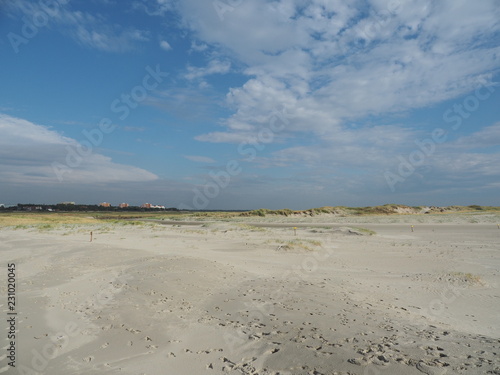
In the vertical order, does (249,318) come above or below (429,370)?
below

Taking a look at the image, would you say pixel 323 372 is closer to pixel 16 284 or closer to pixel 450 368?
pixel 450 368

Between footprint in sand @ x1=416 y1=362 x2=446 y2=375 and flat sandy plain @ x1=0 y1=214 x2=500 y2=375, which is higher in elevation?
footprint in sand @ x1=416 y1=362 x2=446 y2=375

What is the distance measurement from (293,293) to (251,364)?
15.8ft

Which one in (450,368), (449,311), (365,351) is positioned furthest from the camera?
(449,311)

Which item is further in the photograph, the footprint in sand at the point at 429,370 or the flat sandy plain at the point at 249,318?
the flat sandy plain at the point at 249,318

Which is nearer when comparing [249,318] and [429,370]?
[429,370]

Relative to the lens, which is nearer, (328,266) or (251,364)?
(251,364)

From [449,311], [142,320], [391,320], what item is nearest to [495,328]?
[449,311]

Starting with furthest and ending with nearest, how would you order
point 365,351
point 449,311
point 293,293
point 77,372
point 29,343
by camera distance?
point 293,293
point 449,311
point 29,343
point 365,351
point 77,372

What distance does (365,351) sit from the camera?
18.3 feet

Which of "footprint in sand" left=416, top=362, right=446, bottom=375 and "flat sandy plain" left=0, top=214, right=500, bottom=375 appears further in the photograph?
"flat sandy plain" left=0, top=214, right=500, bottom=375

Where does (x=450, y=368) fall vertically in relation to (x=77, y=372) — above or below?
above

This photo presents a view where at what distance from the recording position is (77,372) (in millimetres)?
5211

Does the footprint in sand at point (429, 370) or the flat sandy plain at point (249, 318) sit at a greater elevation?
the footprint in sand at point (429, 370)
